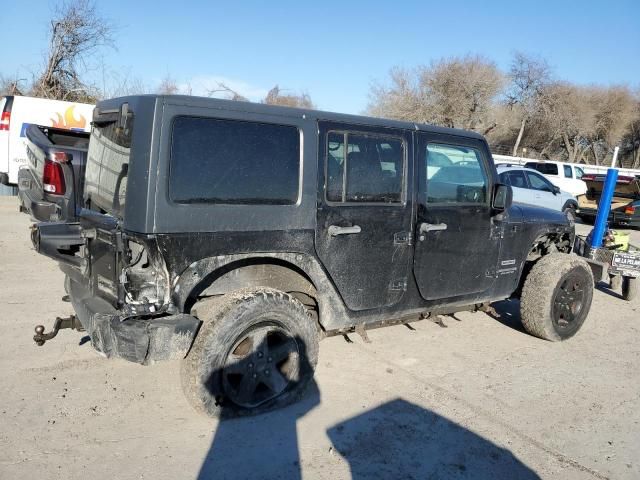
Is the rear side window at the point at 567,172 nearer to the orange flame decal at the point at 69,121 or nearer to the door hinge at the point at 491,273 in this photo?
the orange flame decal at the point at 69,121

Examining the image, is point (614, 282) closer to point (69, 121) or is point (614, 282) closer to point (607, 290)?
point (607, 290)

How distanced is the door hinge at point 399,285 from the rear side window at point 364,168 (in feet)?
2.06

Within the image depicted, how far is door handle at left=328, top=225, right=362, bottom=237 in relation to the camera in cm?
369

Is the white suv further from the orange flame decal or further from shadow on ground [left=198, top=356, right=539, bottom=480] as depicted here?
shadow on ground [left=198, top=356, right=539, bottom=480]

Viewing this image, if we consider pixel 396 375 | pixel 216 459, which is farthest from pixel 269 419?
pixel 396 375

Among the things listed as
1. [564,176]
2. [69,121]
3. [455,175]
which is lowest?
[455,175]

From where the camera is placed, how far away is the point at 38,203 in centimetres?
638

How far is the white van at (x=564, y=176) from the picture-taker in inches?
764

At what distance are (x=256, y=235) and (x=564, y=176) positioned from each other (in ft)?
63.8

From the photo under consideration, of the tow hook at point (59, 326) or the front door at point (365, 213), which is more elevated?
the front door at point (365, 213)

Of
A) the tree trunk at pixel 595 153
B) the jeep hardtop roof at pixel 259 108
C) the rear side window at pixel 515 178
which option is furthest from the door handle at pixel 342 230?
the tree trunk at pixel 595 153

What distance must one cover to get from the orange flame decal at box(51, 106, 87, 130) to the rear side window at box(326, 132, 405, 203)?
10451 millimetres

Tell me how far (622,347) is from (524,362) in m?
1.42

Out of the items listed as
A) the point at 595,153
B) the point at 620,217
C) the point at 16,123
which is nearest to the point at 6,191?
the point at 16,123
